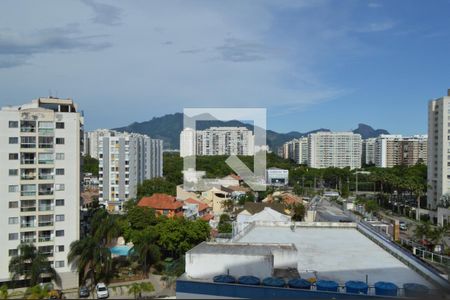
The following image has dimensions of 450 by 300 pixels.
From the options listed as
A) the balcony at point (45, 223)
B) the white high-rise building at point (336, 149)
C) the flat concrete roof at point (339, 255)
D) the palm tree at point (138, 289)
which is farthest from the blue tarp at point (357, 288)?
the white high-rise building at point (336, 149)

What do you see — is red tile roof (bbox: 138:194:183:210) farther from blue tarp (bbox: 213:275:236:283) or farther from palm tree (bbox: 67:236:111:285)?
blue tarp (bbox: 213:275:236:283)

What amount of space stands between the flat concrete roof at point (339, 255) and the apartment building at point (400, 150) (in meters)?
41.0

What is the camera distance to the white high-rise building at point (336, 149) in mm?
54188

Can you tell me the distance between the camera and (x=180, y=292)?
5012 mm

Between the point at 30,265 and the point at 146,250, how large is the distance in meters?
2.93

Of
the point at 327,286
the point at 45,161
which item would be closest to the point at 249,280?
the point at 327,286

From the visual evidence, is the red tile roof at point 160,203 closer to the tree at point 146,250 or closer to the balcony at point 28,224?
the tree at point 146,250

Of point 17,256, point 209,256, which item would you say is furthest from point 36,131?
point 209,256

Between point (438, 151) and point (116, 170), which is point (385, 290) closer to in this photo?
point (438, 151)

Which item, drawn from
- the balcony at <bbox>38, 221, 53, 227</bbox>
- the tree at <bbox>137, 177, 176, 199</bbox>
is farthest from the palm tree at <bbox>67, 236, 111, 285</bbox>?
the tree at <bbox>137, 177, 176, 199</bbox>

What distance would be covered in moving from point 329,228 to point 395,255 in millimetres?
3152

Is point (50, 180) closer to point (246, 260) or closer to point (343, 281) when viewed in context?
point (246, 260)

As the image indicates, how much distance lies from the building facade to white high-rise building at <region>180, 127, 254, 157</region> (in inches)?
661

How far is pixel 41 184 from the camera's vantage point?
11.3 metres
